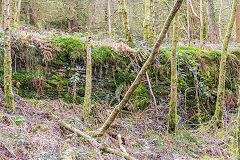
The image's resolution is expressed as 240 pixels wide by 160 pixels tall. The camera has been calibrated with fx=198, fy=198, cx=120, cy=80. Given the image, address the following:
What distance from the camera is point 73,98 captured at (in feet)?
19.2

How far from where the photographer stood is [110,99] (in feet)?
20.3

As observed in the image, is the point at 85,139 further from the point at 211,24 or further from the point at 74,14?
the point at 211,24

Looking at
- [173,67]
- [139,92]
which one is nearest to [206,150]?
[173,67]

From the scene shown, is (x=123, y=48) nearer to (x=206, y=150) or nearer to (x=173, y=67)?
(x=173, y=67)

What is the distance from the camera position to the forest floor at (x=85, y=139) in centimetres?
290

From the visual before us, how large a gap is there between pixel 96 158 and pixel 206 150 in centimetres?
277

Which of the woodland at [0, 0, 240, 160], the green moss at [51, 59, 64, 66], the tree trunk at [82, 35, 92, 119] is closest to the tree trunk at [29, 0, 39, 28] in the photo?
the woodland at [0, 0, 240, 160]

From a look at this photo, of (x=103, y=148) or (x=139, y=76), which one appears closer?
(x=139, y=76)

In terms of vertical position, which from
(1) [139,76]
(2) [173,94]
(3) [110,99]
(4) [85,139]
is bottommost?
(4) [85,139]

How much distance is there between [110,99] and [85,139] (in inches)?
105

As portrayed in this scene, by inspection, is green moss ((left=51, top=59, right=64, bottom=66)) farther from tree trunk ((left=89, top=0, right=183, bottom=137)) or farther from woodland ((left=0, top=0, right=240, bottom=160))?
tree trunk ((left=89, top=0, right=183, bottom=137))

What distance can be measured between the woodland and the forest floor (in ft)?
0.06

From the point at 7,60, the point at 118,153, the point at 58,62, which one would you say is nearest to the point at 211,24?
the point at 58,62

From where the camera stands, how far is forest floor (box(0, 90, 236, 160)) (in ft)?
9.51
